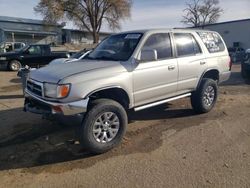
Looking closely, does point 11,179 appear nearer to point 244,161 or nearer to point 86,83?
point 86,83

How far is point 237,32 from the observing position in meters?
33.1

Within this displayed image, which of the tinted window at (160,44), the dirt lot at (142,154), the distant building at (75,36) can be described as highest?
the distant building at (75,36)

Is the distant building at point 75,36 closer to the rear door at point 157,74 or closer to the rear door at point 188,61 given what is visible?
the rear door at point 188,61

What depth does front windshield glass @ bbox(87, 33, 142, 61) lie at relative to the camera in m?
5.44

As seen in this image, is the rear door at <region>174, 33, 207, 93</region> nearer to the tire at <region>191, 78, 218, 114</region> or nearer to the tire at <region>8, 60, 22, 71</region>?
the tire at <region>191, 78, 218, 114</region>

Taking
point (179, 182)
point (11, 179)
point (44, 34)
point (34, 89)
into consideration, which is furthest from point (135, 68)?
point (44, 34)

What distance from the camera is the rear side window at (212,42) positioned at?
6.80 m

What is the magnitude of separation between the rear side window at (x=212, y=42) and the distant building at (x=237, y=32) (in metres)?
27.6

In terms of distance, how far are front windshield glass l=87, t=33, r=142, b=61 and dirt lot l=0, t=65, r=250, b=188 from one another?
1.45 m

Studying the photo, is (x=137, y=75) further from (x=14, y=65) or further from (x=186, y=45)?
(x=14, y=65)

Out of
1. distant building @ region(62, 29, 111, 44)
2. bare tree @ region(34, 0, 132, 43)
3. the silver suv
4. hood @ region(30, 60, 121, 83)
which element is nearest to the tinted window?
the silver suv

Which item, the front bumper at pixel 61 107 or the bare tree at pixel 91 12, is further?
the bare tree at pixel 91 12

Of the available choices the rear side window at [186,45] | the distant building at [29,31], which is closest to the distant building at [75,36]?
the distant building at [29,31]

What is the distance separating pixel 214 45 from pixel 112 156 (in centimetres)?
383
